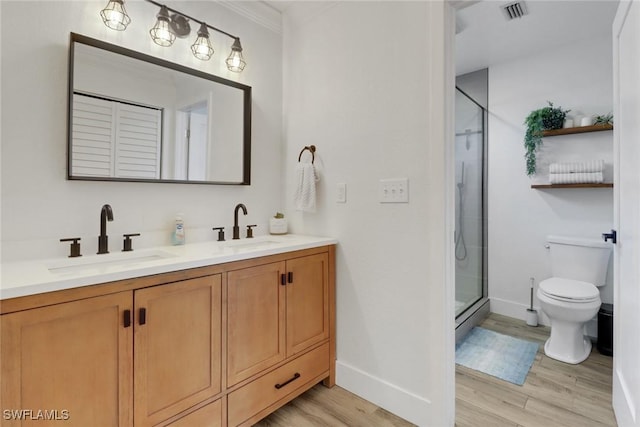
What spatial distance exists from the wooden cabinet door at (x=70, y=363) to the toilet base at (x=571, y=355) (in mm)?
2582

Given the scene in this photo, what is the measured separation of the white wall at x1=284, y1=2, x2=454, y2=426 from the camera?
150 cm

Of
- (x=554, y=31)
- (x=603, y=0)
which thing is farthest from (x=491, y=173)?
(x=603, y=0)

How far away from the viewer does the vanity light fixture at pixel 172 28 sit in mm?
1472

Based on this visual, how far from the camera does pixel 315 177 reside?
2012mm

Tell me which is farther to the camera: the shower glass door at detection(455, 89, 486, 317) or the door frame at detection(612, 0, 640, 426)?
the shower glass door at detection(455, 89, 486, 317)

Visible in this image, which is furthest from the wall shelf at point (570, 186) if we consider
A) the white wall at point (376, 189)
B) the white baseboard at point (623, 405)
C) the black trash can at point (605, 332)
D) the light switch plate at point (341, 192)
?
the light switch plate at point (341, 192)

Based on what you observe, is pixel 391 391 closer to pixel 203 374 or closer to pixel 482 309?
pixel 203 374

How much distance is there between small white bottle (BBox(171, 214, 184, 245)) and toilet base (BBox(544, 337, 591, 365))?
2.58 metres

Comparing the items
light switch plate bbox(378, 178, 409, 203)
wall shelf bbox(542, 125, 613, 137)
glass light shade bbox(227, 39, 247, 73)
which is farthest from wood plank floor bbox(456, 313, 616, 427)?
glass light shade bbox(227, 39, 247, 73)

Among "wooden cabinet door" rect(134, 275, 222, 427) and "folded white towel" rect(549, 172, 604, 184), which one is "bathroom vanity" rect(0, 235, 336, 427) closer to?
"wooden cabinet door" rect(134, 275, 222, 427)

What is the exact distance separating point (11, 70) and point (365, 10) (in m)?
1.69

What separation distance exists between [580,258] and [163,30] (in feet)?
10.7

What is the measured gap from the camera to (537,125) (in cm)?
267

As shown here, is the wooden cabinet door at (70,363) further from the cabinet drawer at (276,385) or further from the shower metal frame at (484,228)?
the shower metal frame at (484,228)
